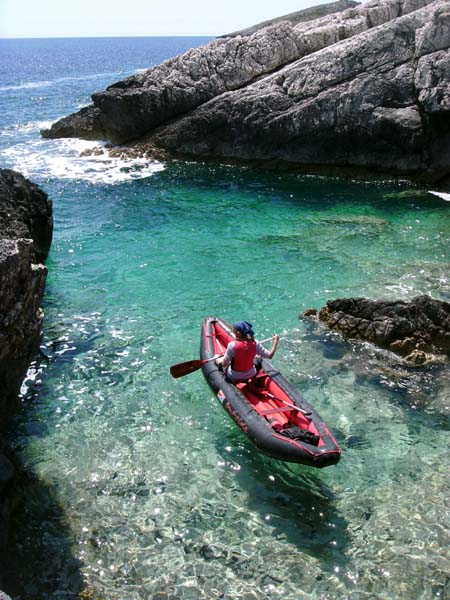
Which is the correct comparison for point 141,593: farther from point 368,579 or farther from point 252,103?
point 252,103

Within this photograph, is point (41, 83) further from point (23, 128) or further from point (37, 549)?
point (37, 549)

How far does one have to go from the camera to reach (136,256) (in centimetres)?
1794

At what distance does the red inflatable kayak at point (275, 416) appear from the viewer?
8.49 m

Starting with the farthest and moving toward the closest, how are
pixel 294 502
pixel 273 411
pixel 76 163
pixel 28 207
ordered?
pixel 76 163, pixel 28 207, pixel 273 411, pixel 294 502

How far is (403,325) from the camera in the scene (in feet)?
40.8

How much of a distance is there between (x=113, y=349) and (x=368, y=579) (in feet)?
23.9


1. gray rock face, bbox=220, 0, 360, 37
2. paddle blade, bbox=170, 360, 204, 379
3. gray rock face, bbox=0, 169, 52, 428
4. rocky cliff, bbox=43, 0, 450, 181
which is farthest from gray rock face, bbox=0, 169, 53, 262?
gray rock face, bbox=220, 0, 360, 37

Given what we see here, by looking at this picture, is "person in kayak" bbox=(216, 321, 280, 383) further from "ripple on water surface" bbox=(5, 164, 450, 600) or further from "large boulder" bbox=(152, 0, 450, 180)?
"large boulder" bbox=(152, 0, 450, 180)

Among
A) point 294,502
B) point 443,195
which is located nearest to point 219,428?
point 294,502

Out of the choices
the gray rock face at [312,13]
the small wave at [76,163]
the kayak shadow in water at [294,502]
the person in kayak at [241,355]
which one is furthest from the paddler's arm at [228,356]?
the gray rock face at [312,13]

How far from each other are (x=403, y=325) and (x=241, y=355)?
4.27 meters

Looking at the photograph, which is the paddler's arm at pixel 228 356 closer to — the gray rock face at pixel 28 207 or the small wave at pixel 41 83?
the gray rock face at pixel 28 207

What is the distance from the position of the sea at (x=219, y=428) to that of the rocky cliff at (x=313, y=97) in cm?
447

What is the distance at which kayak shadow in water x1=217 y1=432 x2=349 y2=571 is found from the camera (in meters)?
7.90
